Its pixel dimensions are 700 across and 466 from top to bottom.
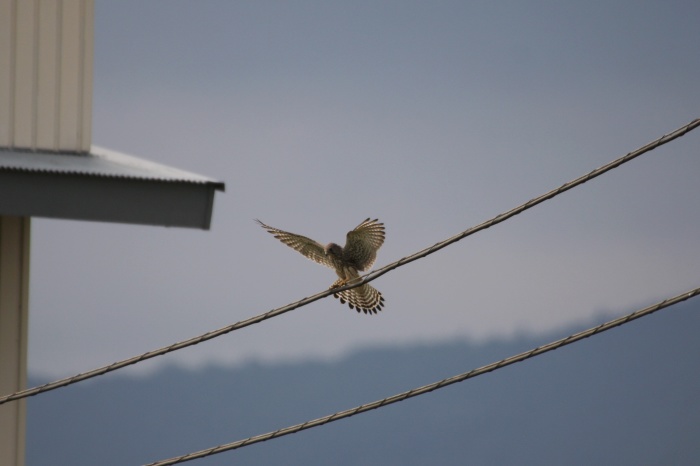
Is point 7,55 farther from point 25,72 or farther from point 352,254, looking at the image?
point 352,254

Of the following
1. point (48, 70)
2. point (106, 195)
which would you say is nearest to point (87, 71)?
point (48, 70)

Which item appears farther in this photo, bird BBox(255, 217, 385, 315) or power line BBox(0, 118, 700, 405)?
bird BBox(255, 217, 385, 315)

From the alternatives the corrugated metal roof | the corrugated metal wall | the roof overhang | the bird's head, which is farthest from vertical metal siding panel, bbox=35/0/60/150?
the bird's head

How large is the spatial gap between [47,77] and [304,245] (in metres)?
1.69

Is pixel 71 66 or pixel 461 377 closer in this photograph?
pixel 461 377

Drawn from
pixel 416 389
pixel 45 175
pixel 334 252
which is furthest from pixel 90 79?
pixel 416 389

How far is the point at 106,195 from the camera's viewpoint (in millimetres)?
5621

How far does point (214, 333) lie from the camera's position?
4.84 metres

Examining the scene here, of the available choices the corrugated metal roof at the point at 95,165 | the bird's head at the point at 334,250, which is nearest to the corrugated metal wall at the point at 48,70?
the corrugated metal roof at the point at 95,165

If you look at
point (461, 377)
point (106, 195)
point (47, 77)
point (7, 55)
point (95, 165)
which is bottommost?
point (461, 377)

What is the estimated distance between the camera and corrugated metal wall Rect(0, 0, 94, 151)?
6.48 m

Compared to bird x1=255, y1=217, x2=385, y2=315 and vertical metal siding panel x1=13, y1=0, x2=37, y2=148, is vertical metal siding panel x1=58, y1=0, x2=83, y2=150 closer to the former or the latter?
vertical metal siding panel x1=13, y1=0, x2=37, y2=148

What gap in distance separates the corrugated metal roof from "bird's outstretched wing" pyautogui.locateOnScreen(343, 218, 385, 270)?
3.57ft

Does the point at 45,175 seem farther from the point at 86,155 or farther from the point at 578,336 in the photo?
the point at 578,336
